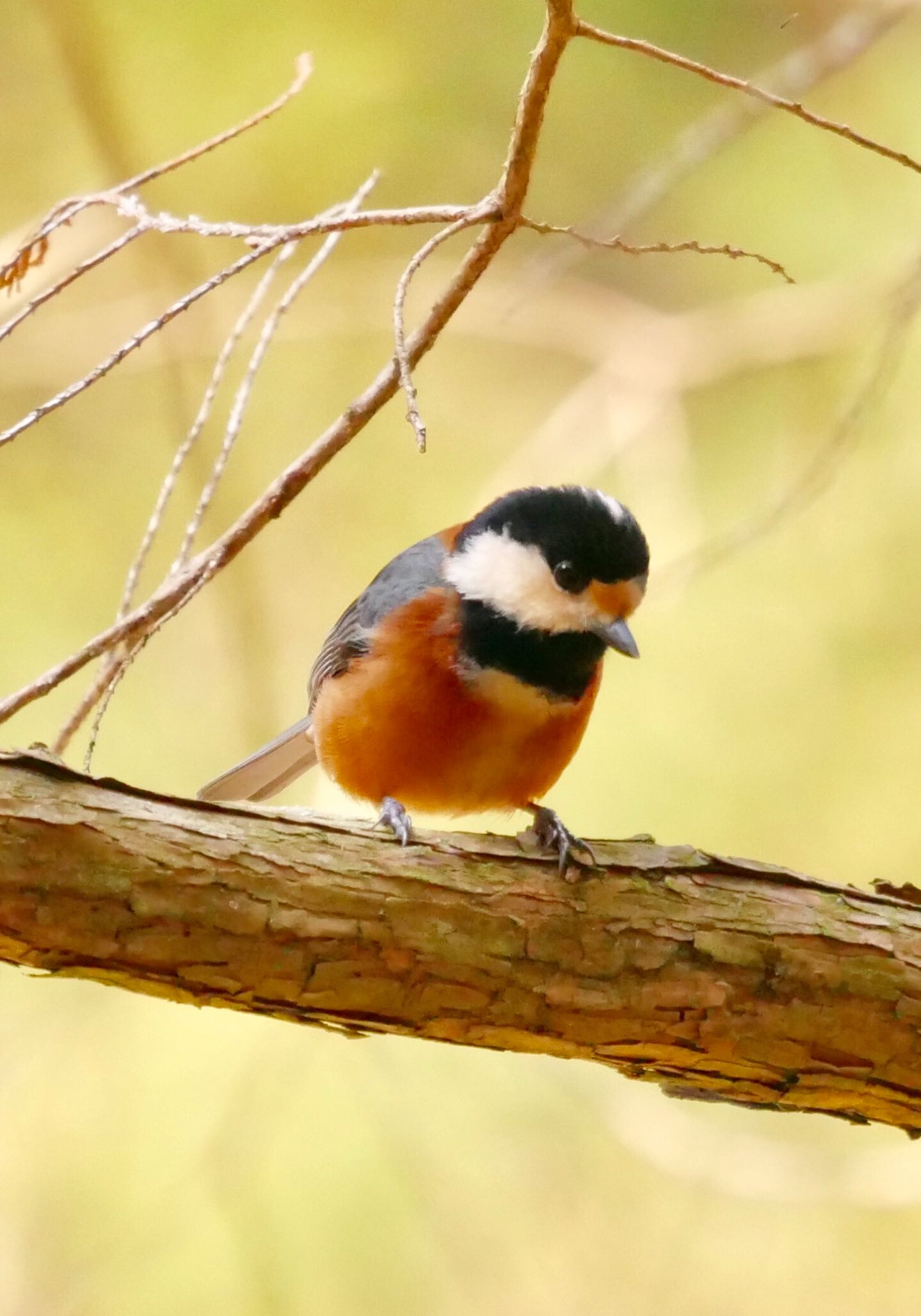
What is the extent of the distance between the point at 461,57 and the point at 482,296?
0.60m

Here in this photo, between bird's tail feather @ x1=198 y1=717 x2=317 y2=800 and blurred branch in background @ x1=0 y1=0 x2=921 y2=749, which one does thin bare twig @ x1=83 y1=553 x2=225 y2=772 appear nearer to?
blurred branch in background @ x1=0 y1=0 x2=921 y2=749

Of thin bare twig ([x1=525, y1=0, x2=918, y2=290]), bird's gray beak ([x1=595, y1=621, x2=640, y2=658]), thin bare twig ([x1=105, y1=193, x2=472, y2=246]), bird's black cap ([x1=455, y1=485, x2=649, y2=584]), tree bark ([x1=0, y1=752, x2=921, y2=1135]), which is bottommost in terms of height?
tree bark ([x1=0, y1=752, x2=921, y2=1135])

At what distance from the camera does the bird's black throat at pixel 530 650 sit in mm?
2043

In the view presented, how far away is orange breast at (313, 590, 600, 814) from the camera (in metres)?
2.04

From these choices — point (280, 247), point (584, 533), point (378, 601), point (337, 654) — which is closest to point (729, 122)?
point (584, 533)

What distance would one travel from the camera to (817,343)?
124 inches

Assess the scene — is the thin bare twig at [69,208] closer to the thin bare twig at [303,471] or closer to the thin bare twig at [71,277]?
the thin bare twig at [71,277]

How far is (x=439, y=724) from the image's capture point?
6.71 ft

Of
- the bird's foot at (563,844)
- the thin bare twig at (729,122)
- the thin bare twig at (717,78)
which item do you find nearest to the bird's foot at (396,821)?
the bird's foot at (563,844)

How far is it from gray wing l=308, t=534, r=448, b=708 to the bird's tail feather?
0.11 meters

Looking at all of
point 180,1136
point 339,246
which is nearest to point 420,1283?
point 180,1136

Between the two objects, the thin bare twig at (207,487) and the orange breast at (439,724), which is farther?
the orange breast at (439,724)

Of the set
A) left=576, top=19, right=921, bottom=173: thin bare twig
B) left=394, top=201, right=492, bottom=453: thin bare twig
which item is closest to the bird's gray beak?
left=394, top=201, right=492, bottom=453: thin bare twig

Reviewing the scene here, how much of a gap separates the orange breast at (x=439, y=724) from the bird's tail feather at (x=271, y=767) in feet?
1.21
